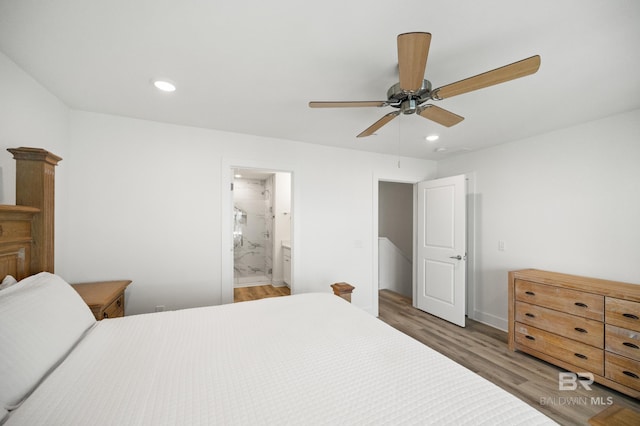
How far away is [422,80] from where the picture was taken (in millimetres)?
1404

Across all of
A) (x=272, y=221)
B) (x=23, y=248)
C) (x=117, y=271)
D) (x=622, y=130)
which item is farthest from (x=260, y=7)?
(x=272, y=221)

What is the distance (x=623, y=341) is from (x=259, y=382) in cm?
291

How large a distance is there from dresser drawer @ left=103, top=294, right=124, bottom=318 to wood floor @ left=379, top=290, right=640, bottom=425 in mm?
3086

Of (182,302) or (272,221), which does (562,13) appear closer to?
(182,302)

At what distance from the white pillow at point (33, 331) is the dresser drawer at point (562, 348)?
3.73 metres

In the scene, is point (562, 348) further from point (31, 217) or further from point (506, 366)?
point (31, 217)

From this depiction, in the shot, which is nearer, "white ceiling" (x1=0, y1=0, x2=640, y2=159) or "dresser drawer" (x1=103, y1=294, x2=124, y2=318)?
"white ceiling" (x1=0, y1=0, x2=640, y2=159)

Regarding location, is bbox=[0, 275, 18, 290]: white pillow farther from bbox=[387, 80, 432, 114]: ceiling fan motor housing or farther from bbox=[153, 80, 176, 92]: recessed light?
bbox=[387, 80, 432, 114]: ceiling fan motor housing

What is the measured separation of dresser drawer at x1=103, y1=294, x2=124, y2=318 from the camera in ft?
6.45

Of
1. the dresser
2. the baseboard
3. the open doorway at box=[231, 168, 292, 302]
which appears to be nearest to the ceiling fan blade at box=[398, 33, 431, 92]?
the dresser

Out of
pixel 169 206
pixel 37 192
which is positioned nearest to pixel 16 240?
pixel 37 192

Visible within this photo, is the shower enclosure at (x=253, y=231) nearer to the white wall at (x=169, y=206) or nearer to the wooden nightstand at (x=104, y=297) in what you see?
the white wall at (x=169, y=206)

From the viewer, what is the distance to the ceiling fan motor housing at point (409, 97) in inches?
62.0

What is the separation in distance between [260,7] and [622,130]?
11.1ft
